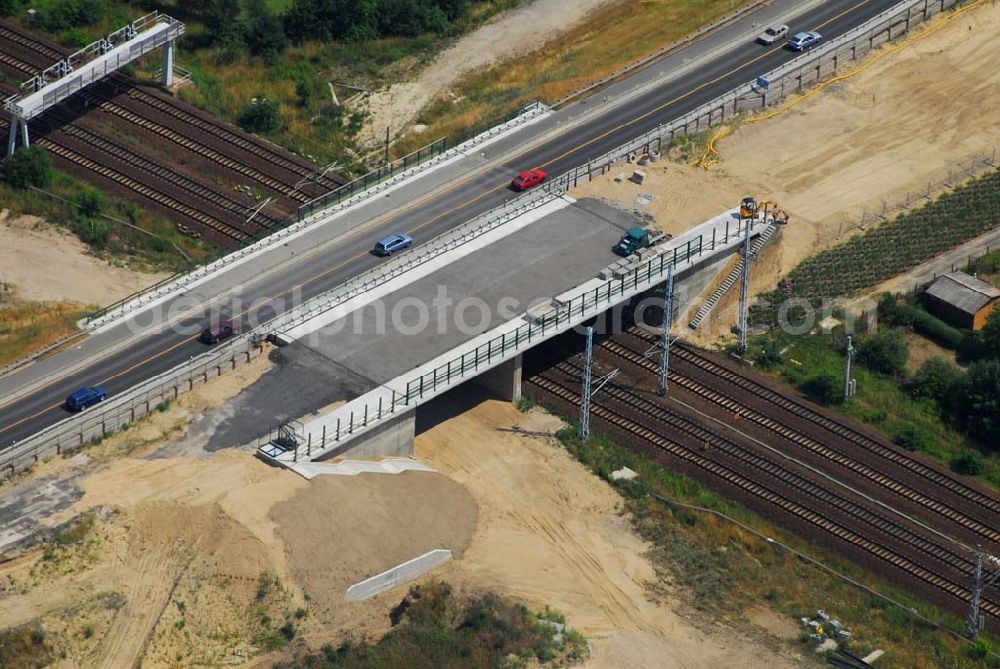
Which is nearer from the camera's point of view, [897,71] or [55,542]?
[55,542]

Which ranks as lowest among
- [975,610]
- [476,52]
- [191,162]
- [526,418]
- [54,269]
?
[975,610]

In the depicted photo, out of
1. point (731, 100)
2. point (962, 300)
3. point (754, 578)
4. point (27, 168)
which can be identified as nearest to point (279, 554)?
point (754, 578)

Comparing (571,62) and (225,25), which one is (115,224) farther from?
(571,62)

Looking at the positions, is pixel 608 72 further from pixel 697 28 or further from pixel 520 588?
pixel 520 588

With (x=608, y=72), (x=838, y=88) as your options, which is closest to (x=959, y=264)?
(x=838, y=88)

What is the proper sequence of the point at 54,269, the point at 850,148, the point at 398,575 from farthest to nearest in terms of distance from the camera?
1. the point at 850,148
2. the point at 54,269
3. the point at 398,575

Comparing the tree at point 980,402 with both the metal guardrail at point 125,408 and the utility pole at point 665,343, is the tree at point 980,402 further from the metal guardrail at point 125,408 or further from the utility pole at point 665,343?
the metal guardrail at point 125,408
